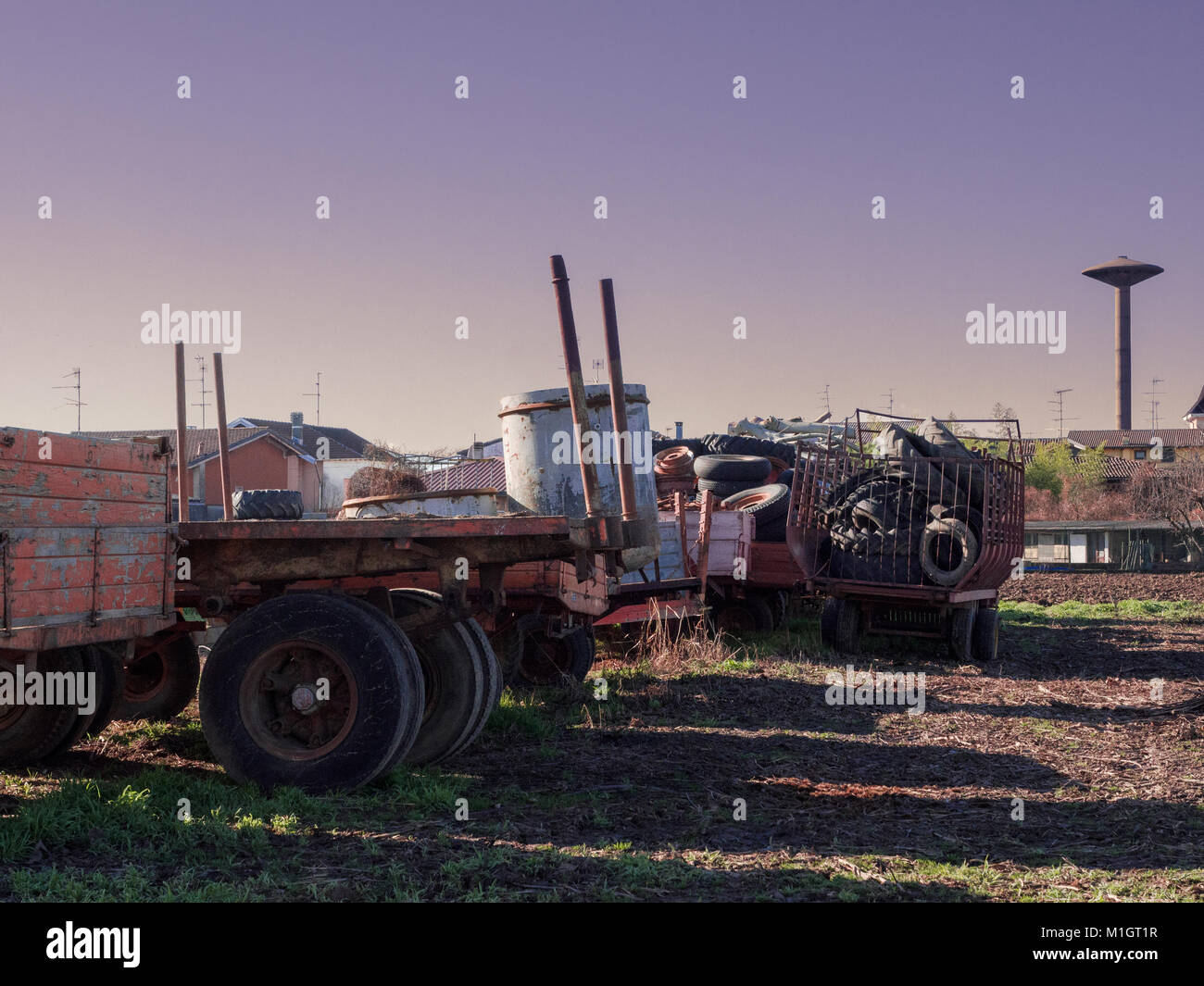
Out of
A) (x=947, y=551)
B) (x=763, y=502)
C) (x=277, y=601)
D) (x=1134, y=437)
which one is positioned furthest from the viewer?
(x=1134, y=437)

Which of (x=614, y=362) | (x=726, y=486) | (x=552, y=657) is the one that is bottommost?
(x=552, y=657)

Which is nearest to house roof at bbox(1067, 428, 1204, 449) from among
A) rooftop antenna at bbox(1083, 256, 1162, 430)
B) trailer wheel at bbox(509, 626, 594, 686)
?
rooftop antenna at bbox(1083, 256, 1162, 430)

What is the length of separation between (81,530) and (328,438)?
176 feet

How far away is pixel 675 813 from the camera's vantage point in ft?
18.3

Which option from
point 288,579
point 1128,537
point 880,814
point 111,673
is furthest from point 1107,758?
point 1128,537

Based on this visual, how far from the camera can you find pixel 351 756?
5.62 m

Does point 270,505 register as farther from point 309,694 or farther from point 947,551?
point 947,551

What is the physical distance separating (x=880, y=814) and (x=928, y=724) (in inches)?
118

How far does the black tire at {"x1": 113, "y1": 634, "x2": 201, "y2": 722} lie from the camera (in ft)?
26.1

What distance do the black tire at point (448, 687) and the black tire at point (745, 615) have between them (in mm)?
8317

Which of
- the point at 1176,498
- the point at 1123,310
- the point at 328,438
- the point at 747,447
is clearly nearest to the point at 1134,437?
the point at 1123,310

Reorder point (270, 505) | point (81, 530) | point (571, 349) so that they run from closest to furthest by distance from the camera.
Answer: point (81, 530) → point (571, 349) → point (270, 505)

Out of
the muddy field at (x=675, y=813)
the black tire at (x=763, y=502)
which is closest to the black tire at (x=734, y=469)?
the black tire at (x=763, y=502)
